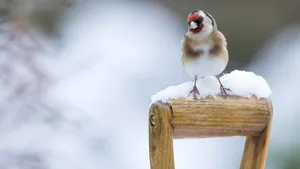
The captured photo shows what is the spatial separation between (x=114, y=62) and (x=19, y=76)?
4.70ft

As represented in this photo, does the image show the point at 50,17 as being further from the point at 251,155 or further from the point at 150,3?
the point at 251,155

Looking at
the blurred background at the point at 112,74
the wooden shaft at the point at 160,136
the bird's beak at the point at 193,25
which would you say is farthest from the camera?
the blurred background at the point at 112,74

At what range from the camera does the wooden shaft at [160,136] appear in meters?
0.81

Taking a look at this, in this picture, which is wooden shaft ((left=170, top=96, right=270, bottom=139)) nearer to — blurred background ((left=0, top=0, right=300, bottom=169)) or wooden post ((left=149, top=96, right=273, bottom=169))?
wooden post ((left=149, top=96, right=273, bottom=169))

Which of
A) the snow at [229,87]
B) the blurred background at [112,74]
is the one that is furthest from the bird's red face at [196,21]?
the blurred background at [112,74]

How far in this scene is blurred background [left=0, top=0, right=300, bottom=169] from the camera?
1744 mm

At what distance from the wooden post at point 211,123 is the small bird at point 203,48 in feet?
0.45

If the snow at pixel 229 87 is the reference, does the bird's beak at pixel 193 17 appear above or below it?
above

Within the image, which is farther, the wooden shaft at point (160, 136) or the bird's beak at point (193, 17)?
the bird's beak at point (193, 17)

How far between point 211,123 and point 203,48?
0.74 ft

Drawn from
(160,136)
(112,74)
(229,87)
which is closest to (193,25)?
(229,87)

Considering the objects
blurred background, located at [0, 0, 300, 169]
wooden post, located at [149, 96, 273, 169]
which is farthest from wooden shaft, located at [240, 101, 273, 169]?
blurred background, located at [0, 0, 300, 169]

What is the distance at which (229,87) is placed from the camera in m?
0.89

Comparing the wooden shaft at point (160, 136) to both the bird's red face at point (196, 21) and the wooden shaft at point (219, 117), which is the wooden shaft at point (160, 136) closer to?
the wooden shaft at point (219, 117)
